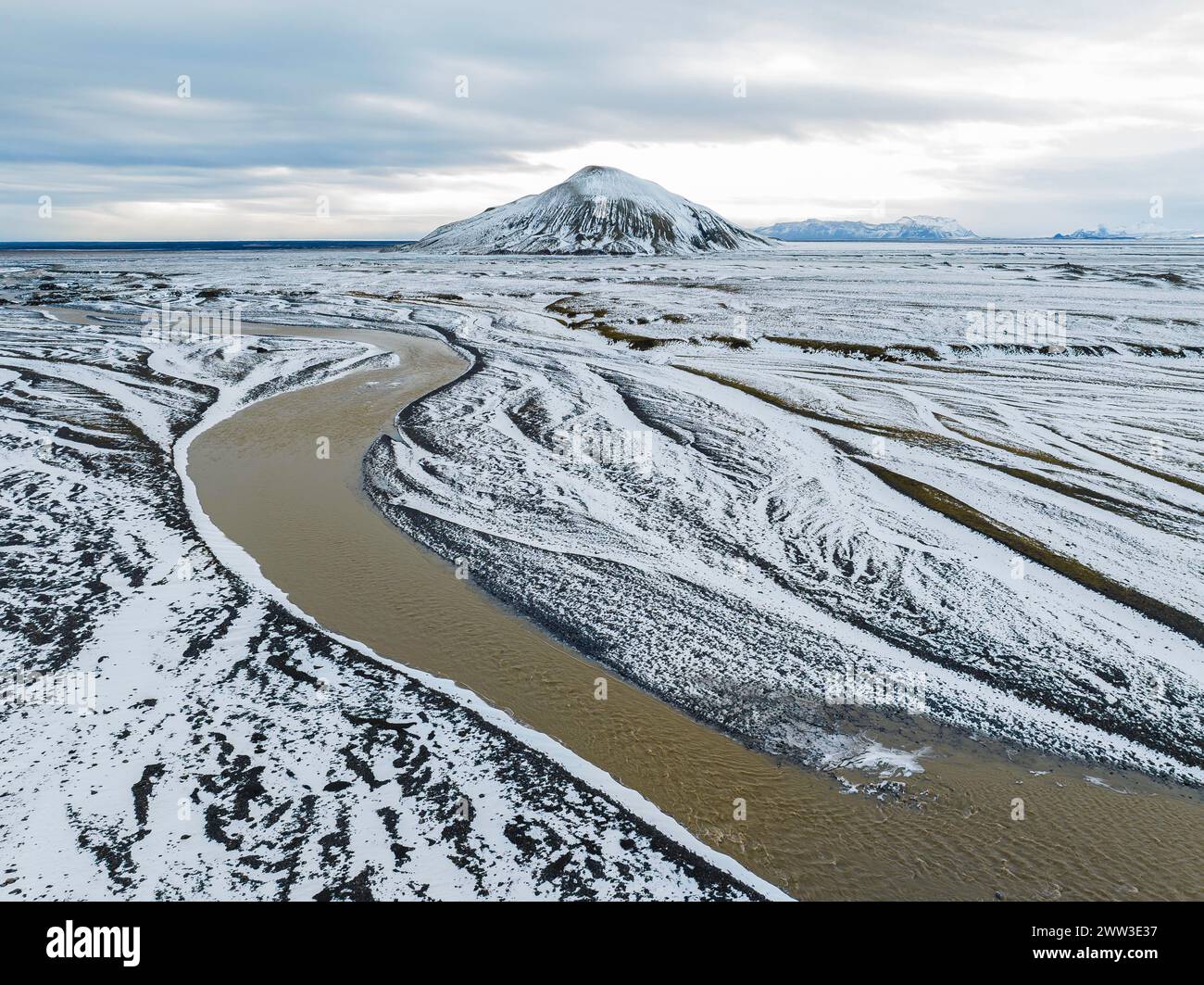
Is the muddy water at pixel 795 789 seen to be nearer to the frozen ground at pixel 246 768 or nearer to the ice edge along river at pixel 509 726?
the ice edge along river at pixel 509 726

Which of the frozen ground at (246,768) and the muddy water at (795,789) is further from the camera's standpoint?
the muddy water at (795,789)

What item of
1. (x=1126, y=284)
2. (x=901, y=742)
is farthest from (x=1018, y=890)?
(x=1126, y=284)

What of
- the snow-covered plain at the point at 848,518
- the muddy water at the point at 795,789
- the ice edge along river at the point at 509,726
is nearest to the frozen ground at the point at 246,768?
the ice edge along river at the point at 509,726

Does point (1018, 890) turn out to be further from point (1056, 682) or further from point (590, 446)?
point (590, 446)

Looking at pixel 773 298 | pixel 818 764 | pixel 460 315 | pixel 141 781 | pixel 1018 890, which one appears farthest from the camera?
pixel 773 298

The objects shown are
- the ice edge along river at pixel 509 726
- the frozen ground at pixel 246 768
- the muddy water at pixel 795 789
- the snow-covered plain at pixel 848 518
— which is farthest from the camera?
the snow-covered plain at pixel 848 518

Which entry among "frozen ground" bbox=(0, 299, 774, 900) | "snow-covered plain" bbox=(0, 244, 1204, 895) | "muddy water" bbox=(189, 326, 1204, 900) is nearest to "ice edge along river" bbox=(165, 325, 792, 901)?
"frozen ground" bbox=(0, 299, 774, 900)

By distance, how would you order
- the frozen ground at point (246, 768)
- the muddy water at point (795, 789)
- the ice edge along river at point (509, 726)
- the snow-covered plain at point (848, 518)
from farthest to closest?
the snow-covered plain at point (848, 518), the ice edge along river at point (509, 726), the muddy water at point (795, 789), the frozen ground at point (246, 768)
